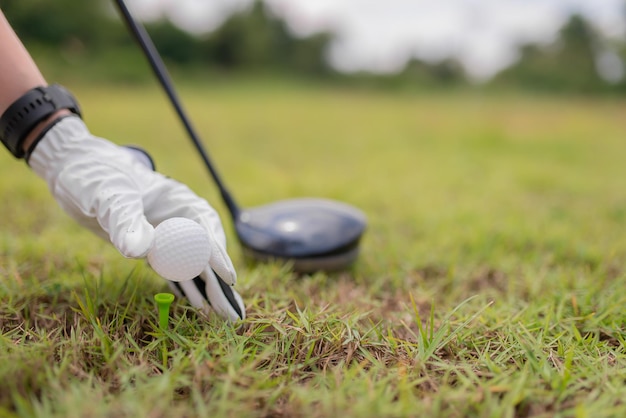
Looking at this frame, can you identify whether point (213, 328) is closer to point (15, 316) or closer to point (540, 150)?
point (15, 316)

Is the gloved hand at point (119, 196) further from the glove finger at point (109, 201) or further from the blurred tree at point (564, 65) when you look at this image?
the blurred tree at point (564, 65)

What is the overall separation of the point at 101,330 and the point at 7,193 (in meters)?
1.90

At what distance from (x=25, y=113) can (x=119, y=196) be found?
30 centimetres

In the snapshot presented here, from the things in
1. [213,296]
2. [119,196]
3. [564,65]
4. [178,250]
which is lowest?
[564,65]

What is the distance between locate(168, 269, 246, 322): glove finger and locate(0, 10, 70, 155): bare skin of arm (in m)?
0.53

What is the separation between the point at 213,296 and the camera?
46.9 inches

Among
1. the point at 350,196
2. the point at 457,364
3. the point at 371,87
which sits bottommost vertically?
the point at 371,87

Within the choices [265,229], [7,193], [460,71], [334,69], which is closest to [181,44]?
[334,69]

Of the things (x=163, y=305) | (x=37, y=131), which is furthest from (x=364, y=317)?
(x=37, y=131)

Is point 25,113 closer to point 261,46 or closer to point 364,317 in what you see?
point 364,317

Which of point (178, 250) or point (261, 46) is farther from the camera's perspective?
point (261, 46)

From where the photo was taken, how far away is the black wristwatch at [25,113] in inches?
46.2

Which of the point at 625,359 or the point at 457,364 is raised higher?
the point at 457,364

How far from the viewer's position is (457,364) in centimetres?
113
